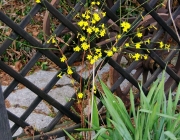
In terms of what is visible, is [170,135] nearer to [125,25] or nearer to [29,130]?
[125,25]

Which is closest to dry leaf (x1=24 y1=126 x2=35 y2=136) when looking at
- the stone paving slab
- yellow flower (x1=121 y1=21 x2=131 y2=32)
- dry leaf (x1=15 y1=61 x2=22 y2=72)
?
the stone paving slab

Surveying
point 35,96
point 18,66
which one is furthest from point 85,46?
point 18,66

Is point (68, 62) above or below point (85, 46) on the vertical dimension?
below

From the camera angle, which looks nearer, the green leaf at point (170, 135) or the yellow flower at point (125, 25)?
the green leaf at point (170, 135)

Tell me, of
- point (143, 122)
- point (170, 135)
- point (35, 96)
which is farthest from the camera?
point (35, 96)

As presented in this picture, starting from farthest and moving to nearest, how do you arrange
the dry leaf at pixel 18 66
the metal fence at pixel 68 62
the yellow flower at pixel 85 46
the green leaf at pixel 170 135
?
1. the dry leaf at pixel 18 66
2. the yellow flower at pixel 85 46
3. the metal fence at pixel 68 62
4. the green leaf at pixel 170 135

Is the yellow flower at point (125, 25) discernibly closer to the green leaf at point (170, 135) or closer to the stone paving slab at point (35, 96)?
the green leaf at point (170, 135)

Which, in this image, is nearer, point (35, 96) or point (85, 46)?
point (85, 46)

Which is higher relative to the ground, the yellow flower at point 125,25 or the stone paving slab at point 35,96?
the yellow flower at point 125,25

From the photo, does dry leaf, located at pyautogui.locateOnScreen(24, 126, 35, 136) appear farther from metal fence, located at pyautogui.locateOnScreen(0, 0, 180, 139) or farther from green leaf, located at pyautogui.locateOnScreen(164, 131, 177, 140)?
green leaf, located at pyautogui.locateOnScreen(164, 131, 177, 140)

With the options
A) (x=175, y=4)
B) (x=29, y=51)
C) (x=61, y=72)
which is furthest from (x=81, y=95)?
(x=175, y=4)

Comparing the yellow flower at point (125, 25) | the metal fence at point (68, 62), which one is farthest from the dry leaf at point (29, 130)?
the yellow flower at point (125, 25)

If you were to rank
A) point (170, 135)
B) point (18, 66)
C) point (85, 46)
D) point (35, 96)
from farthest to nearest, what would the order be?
1. point (18, 66)
2. point (35, 96)
3. point (85, 46)
4. point (170, 135)

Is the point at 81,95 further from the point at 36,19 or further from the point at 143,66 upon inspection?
the point at 36,19
